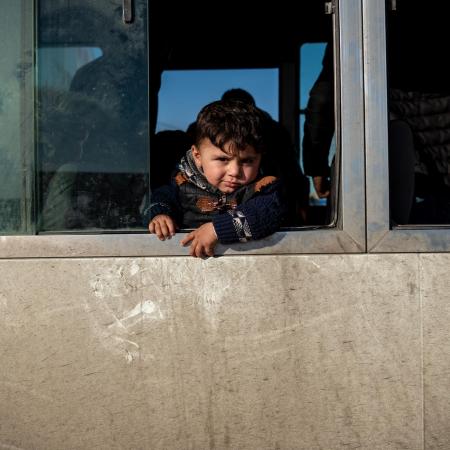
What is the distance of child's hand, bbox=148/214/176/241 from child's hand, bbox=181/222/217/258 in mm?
49

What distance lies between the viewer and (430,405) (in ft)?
6.34

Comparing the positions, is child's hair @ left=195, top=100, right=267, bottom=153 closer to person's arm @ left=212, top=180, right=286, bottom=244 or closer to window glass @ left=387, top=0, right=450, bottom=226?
person's arm @ left=212, top=180, right=286, bottom=244

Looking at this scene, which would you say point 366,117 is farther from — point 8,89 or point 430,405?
point 8,89

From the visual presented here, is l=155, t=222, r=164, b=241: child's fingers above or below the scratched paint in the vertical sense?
above

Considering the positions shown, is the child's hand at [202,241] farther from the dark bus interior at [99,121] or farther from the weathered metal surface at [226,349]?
the dark bus interior at [99,121]

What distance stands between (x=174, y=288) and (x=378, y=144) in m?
0.74

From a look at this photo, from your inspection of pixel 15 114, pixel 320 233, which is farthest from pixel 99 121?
pixel 320 233

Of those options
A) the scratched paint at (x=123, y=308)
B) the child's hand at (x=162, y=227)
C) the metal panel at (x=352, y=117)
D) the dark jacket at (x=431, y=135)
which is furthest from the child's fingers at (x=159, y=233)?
the dark jacket at (x=431, y=135)

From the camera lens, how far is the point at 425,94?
2959mm

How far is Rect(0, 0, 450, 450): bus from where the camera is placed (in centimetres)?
192

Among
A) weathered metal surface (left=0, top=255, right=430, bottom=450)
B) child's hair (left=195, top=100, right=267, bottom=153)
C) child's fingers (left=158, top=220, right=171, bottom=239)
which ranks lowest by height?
weathered metal surface (left=0, top=255, right=430, bottom=450)

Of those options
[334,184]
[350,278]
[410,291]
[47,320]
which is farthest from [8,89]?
[410,291]

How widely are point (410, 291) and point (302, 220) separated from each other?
124 cm

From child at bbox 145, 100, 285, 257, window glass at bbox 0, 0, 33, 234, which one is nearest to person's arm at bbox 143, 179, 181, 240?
child at bbox 145, 100, 285, 257
